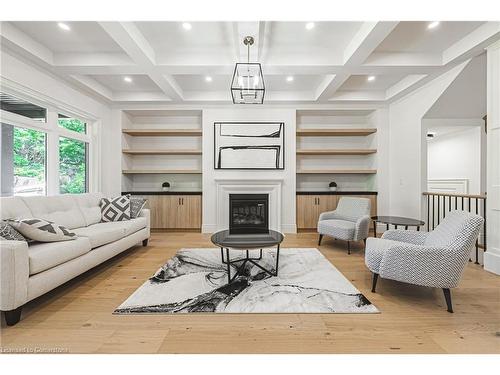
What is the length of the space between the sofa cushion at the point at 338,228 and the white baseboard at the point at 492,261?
1.53m

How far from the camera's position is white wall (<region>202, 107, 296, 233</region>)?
16.7 feet

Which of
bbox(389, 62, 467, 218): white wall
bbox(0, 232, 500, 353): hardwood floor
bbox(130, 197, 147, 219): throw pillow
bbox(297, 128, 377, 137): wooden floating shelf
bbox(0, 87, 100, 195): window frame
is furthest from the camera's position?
bbox(297, 128, 377, 137): wooden floating shelf

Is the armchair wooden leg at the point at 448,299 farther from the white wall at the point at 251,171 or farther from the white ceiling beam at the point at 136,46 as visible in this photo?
the white ceiling beam at the point at 136,46

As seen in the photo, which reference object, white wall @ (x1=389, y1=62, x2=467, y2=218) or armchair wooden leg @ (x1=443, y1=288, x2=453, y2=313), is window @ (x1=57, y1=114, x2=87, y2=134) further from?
white wall @ (x1=389, y1=62, x2=467, y2=218)

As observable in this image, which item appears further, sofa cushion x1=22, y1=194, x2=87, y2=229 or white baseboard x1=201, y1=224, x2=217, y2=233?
white baseboard x1=201, y1=224, x2=217, y2=233

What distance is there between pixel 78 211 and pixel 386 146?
5.80 m

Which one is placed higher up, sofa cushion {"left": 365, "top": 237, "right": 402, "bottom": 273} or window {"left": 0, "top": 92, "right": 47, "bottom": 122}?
window {"left": 0, "top": 92, "right": 47, "bottom": 122}

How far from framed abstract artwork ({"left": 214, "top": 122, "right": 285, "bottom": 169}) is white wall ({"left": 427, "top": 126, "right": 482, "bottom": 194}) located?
3.99 meters

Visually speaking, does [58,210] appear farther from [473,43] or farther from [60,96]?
[473,43]

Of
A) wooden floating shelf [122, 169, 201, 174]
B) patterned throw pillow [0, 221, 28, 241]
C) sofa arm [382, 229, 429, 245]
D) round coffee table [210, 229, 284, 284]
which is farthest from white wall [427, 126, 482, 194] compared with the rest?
patterned throw pillow [0, 221, 28, 241]

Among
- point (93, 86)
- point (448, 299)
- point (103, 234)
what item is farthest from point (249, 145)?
point (448, 299)

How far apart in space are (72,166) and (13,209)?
6.97 ft

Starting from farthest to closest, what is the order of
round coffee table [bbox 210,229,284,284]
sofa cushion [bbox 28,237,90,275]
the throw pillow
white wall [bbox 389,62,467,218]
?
white wall [bbox 389,62,467,218]
the throw pillow
round coffee table [bbox 210,229,284,284]
sofa cushion [bbox 28,237,90,275]

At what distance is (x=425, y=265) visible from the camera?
6.68 feet
